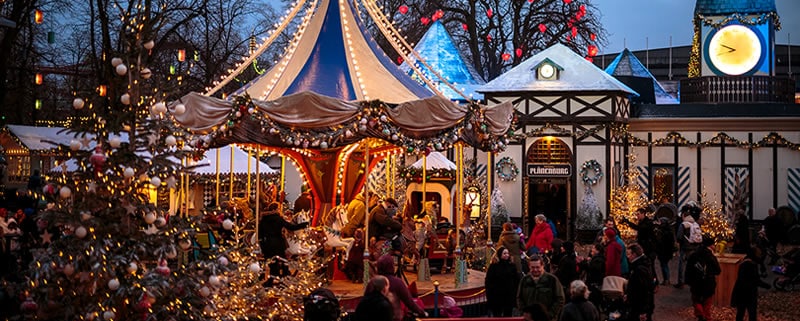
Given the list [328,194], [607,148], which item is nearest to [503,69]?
[607,148]

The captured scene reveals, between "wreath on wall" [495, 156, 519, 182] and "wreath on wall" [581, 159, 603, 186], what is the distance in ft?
7.06

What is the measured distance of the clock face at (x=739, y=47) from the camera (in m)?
35.9

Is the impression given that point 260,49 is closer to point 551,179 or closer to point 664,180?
point 551,179

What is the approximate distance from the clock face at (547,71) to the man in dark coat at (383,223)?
16.4m

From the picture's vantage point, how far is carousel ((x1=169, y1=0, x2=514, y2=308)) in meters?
14.4

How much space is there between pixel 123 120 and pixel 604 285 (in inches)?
298

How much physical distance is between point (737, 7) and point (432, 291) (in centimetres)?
2492

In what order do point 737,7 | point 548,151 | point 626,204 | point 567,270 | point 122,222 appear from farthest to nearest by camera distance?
point 737,7 → point 548,151 → point 626,204 → point 567,270 → point 122,222

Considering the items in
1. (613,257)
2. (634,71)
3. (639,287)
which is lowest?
(639,287)

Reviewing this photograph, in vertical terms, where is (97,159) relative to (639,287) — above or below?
above

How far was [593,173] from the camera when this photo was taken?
31859 mm

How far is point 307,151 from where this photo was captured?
18.2 metres

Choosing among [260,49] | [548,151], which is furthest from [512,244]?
[548,151]

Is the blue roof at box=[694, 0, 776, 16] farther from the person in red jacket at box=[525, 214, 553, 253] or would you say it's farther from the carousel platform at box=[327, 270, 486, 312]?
the carousel platform at box=[327, 270, 486, 312]
